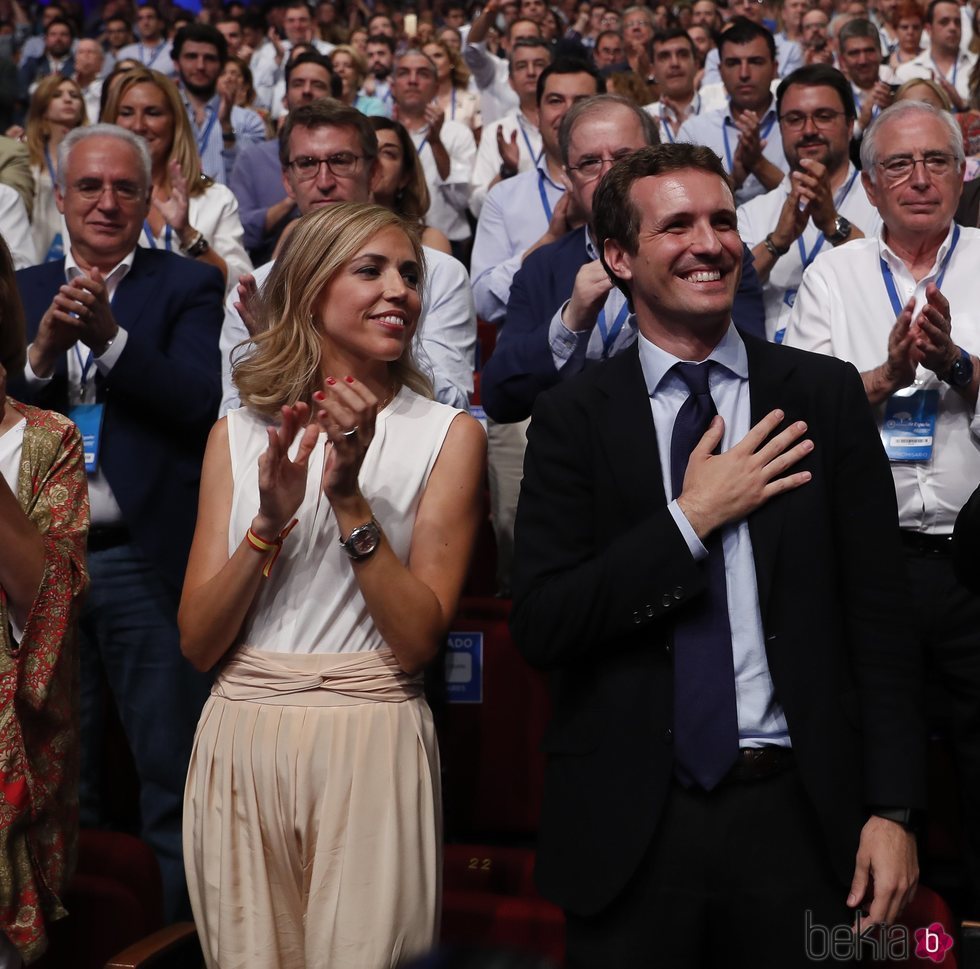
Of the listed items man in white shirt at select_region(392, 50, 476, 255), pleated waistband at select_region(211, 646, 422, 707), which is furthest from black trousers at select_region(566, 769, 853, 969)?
man in white shirt at select_region(392, 50, 476, 255)

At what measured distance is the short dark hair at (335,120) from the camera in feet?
12.1

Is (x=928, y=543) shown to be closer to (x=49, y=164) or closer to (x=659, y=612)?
(x=659, y=612)

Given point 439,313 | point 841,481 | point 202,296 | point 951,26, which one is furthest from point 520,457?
point 951,26

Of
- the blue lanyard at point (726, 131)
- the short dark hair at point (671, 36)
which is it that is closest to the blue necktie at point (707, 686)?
the blue lanyard at point (726, 131)

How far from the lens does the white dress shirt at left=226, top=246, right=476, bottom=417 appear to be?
345 centimetres

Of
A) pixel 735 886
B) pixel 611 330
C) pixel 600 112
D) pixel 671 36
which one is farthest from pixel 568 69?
pixel 735 886

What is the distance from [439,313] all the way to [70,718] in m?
1.47

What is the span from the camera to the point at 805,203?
385 centimetres

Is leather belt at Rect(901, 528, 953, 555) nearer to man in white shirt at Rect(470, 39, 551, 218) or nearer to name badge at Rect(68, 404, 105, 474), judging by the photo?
name badge at Rect(68, 404, 105, 474)

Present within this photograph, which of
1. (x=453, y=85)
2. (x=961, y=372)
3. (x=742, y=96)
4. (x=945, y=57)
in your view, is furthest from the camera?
(x=453, y=85)

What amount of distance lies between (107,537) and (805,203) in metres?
2.19

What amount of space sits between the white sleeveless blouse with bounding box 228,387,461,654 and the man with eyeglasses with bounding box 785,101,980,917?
1111 mm

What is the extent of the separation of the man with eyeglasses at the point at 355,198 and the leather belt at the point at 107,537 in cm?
41

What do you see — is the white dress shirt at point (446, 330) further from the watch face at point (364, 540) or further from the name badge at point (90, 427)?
the watch face at point (364, 540)
